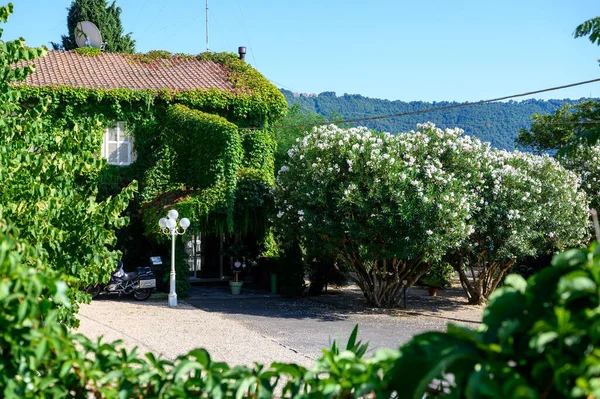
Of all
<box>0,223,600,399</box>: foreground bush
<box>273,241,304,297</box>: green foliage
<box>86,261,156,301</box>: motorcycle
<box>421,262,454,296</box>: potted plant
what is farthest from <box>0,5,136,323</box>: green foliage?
<box>421,262,454,296</box>: potted plant

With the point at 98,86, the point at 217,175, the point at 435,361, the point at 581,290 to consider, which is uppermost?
the point at 98,86

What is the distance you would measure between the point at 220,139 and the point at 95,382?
59.5ft

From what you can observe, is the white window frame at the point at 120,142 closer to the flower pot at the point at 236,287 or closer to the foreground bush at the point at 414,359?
the flower pot at the point at 236,287

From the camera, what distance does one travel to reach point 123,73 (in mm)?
23766

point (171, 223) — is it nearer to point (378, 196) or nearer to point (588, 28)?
point (378, 196)

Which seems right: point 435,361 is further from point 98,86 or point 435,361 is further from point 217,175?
point 98,86

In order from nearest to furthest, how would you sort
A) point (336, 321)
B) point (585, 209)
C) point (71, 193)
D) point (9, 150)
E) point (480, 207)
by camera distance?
point (9, 150) → point (71, 193) → point (336, 321) → point (480, 207) → point (585, 209)

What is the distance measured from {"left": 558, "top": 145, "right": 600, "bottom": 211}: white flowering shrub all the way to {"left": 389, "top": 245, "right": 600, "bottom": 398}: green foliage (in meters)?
21.5

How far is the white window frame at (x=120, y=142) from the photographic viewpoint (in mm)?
22516

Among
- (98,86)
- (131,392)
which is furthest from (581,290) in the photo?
(98,86)

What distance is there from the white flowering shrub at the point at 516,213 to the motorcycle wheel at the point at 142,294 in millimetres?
8589

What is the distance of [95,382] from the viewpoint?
2.74m

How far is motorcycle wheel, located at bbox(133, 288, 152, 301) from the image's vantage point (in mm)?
19984

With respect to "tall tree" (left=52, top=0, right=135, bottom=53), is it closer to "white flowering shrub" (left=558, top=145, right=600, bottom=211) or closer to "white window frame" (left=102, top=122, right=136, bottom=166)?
"white window frame" (left=102, top=122, right=136, bottom=166)
